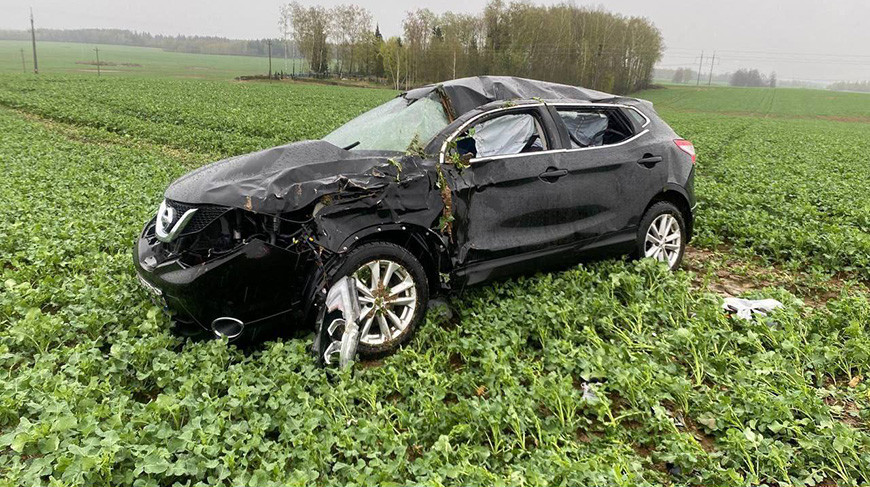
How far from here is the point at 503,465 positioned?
276 centimetres

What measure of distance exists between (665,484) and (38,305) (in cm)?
473

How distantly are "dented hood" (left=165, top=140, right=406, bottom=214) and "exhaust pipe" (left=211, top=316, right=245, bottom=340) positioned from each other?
73 cm

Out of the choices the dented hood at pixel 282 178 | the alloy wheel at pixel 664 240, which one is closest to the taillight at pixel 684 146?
the alloy wheel at pixel 664 240

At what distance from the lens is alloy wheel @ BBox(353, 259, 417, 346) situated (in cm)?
373

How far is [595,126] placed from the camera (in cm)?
518

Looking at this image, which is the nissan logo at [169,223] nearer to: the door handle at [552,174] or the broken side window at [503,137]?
the broken side window at [503,137]

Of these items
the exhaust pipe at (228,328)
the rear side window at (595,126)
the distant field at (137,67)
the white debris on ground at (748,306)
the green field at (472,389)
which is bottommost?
the green field at (472,389)

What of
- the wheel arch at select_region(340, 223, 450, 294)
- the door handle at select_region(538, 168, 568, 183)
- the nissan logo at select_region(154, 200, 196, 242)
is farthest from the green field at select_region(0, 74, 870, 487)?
the door handle at select_region(538, 168, 568, 183)

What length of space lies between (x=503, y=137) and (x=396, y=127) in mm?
898

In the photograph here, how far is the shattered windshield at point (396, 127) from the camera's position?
14.6 ft

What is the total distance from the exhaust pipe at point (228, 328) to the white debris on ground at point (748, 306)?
371 cm

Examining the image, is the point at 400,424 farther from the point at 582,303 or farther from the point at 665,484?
the point at 582,303

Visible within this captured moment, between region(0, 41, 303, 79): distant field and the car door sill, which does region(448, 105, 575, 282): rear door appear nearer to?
the car door sill

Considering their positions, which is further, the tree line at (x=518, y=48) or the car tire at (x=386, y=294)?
the tree line at (x=518, y=48)
